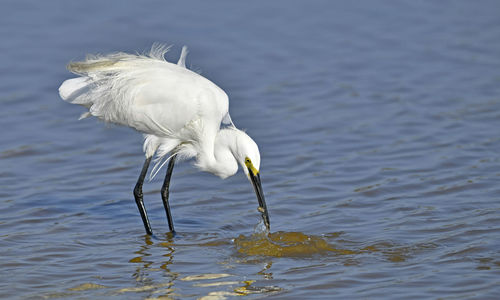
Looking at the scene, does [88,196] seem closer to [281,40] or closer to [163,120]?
[163,120]

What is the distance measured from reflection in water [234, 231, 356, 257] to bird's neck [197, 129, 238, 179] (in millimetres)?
823

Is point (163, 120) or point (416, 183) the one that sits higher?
point (163, 120)

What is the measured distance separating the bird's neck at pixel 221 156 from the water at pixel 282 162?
552 millimetres

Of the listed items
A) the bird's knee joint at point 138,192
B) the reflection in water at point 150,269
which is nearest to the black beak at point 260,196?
the reflection in water at point 150,269

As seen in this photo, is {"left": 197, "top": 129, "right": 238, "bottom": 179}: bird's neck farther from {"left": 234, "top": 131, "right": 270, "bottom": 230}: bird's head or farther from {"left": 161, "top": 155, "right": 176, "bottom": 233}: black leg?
{"left": 161, "top": 155, "right": 176, "bottom": 233}: black leg

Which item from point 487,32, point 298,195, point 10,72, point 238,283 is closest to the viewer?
point 238,283

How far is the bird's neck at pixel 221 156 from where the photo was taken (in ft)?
28.6

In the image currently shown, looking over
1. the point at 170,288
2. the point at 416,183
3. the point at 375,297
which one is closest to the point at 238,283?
the point at 170,288

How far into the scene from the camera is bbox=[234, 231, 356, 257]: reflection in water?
25.8 feet

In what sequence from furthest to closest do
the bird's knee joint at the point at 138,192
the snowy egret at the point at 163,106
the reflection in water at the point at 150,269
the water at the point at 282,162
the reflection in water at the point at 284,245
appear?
1. the bird's knee joint at the point at 138,192
2. the snowy egret at the point at 163,106
3. the reflection in water at the point at 284,245
4. the water at the point at 282,162
5. the reflection in water at the point at 150,269

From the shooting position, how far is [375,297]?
262 inches

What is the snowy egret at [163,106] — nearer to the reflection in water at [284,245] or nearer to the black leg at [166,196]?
the black leg at [166,196]

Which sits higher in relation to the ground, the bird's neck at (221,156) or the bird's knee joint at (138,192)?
the bird's neck at (221,156)

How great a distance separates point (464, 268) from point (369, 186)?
258cm
